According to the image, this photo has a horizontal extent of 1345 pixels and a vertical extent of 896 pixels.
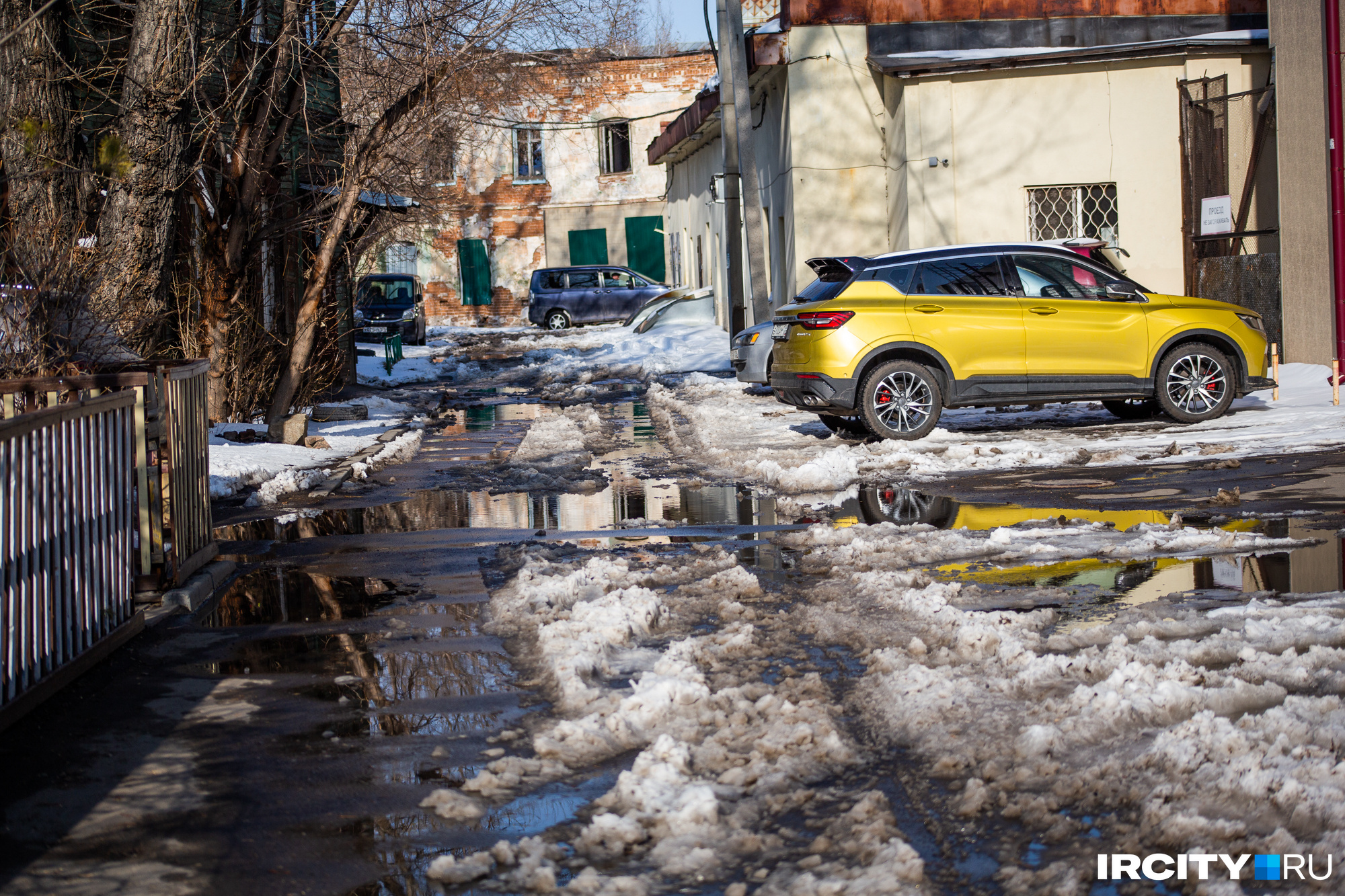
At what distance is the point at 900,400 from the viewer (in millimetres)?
12422

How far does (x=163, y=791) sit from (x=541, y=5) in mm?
12429

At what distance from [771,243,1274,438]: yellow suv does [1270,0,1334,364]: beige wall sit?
318cm

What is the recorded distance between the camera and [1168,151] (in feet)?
62.2

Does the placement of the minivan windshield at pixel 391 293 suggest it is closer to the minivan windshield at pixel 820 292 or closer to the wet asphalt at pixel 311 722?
the minivan windshield at pixel 820 292

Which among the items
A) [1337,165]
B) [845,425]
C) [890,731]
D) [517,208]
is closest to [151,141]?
[845,425]

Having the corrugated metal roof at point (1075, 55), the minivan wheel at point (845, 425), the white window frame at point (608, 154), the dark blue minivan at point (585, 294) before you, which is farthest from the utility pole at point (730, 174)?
the white window frame at point (608, 154)

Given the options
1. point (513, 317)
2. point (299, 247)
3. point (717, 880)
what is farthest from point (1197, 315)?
point (513, 317)

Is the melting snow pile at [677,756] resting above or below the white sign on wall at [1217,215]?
below

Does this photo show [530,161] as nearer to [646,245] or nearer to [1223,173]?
[646,245]

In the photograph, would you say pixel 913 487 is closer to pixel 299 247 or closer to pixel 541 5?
pixel 541 5

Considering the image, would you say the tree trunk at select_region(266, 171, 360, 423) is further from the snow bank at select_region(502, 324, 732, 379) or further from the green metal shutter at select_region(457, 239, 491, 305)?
the green metal shutter at select_region(457, 239, 491, 305)

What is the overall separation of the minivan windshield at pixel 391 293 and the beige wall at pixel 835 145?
55.3 ft

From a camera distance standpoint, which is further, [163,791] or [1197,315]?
[1197,315]

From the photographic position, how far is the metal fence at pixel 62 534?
4844mm
